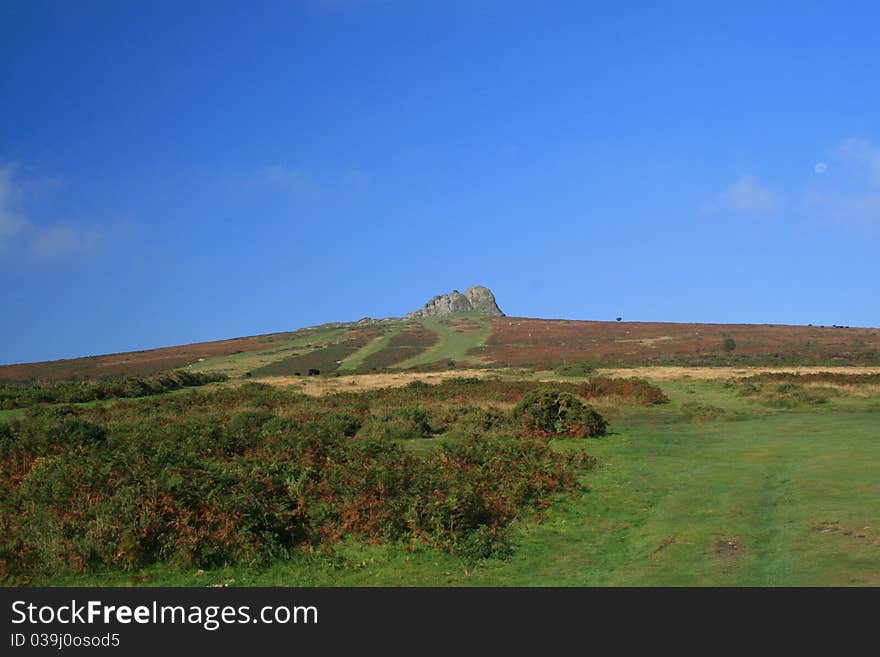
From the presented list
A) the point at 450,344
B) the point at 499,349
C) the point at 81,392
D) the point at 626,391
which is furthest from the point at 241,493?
the point at 450,344

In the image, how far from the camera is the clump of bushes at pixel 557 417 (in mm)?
23891

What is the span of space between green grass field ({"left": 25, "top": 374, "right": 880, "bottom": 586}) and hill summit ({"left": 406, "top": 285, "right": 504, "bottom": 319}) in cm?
13641

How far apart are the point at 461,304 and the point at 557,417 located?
136 m

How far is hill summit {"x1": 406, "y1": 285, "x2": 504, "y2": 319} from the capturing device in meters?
158

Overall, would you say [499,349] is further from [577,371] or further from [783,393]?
[783,393]

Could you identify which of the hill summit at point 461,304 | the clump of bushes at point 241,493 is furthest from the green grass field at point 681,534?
the hill summit at point 461,304

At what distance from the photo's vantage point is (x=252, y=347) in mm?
106500

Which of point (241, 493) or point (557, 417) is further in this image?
point (557, 417)

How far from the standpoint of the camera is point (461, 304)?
160750 millimetres

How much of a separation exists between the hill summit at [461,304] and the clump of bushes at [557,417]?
129 meters

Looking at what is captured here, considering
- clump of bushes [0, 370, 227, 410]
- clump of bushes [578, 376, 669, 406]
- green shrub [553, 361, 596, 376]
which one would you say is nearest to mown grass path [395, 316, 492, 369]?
green shrub [553, 361, 596, 376]

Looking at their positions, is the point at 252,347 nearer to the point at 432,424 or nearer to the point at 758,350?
the point at 758,350

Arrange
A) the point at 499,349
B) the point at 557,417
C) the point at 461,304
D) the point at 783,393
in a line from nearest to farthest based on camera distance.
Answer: the point at 557,417 → the point at 783,393 → the point at 499,349 → the point at 461,304

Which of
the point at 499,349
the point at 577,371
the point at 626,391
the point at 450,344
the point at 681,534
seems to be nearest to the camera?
the point at 681,534
